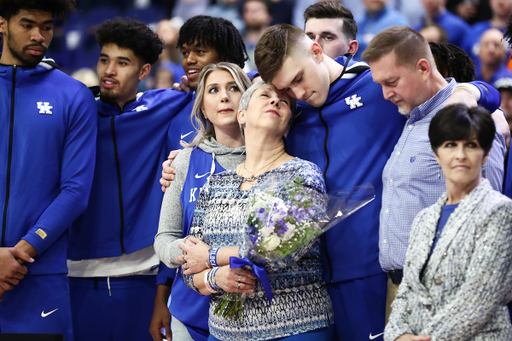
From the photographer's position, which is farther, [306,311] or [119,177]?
[119,177]

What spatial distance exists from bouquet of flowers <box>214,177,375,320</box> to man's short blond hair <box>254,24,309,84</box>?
63 centimetres

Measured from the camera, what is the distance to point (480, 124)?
1.82m

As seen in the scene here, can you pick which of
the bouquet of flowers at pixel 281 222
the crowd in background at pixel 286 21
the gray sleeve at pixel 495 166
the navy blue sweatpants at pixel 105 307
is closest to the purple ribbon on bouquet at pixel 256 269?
the bouquet of flowers at pixel 281 222

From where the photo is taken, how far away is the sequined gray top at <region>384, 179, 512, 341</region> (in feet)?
5.62

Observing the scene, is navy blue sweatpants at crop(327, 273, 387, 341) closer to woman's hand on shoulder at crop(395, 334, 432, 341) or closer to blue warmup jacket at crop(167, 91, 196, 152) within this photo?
woman's hand on shoulder at crop(395, 334, 432, 341)

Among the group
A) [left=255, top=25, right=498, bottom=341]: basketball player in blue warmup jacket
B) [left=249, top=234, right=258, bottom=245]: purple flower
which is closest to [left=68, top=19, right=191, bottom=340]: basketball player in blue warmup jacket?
[left=255, top=25, right=498, bottom=341]: basketball player in blue warmup jacket

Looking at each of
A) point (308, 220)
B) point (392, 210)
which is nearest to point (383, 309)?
point (392, 210)

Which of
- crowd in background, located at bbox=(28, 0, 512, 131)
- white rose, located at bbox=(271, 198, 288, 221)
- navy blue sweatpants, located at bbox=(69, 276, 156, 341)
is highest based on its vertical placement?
crowd in background, located at bbox=(28, 0, 512, 131)

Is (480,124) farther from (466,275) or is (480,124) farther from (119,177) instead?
(119,177)

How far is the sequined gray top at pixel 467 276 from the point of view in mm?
1714

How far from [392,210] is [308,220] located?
470mm

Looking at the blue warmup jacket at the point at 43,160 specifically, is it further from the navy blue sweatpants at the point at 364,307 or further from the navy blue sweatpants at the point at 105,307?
the navy blue sweatpants at the point at 364,307

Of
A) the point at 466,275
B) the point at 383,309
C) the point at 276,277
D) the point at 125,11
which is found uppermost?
the point at 125,11

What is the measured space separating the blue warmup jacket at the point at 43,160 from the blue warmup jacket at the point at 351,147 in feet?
3.94
